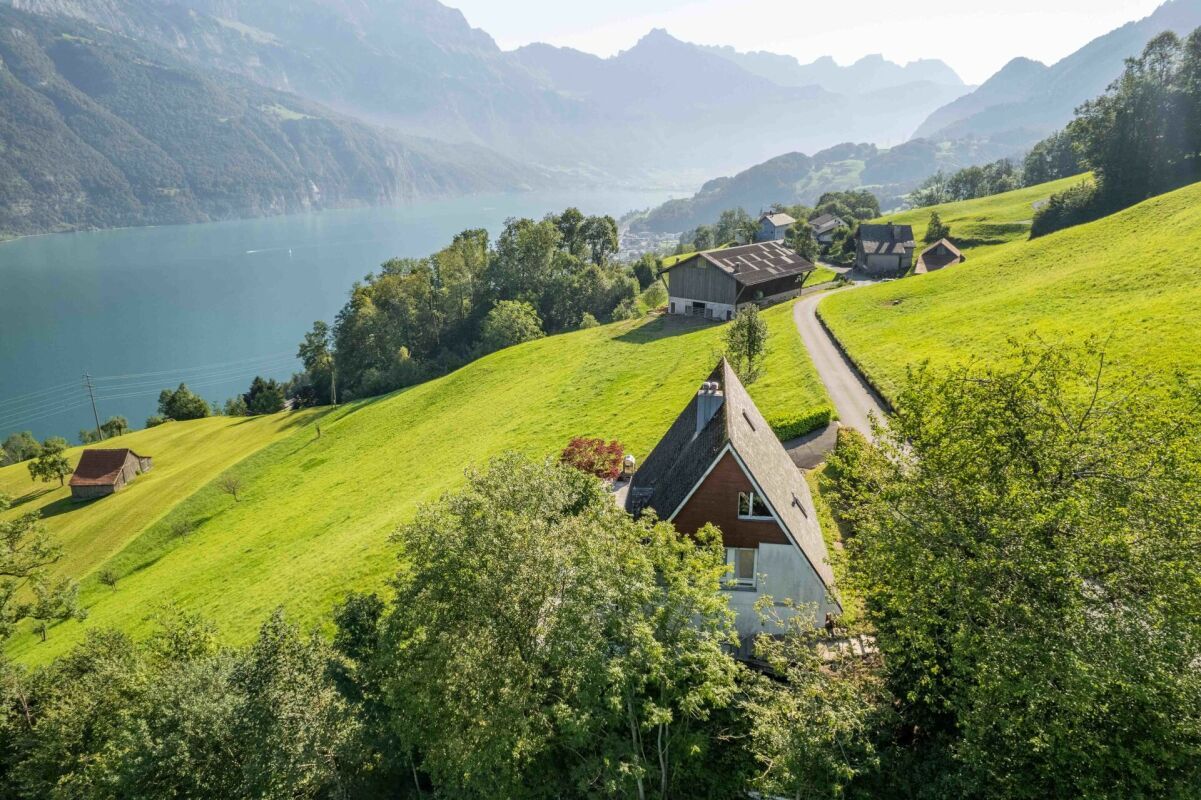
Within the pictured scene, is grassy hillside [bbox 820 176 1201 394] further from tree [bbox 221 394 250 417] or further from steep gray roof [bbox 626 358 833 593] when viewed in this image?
tree [bbox 221 394 250 417]

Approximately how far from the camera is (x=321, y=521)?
53.9m

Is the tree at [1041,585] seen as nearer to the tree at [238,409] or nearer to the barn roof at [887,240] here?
the barn roof at [887,240]

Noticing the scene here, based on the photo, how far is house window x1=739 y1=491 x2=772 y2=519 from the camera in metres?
24.5

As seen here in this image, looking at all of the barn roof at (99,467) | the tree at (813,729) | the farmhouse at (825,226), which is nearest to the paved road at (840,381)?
the tree at (813,729)

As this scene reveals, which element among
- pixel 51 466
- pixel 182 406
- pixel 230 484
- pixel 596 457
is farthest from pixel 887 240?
pixel 51 466

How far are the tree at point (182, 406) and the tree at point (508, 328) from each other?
197 feet

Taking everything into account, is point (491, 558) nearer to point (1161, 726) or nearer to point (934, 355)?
point (1161, 726)

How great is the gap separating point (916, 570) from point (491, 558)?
12279 millimetres

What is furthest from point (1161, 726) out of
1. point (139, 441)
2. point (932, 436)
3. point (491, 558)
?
point (139, 441)

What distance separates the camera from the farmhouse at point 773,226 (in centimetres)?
17200

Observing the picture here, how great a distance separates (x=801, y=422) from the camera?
4166 cm

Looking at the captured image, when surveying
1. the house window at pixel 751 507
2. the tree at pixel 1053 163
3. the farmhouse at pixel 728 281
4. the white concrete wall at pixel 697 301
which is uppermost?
the tree at pixel 1053 163

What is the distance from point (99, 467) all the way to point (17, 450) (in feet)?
202

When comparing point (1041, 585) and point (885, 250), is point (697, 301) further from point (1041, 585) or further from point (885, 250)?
point (1041, 585)
